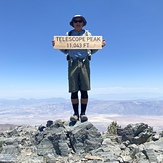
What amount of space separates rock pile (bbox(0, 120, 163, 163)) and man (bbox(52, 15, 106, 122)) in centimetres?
84

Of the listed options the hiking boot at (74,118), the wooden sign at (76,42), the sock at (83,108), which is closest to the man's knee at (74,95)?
the sock at (83,108)

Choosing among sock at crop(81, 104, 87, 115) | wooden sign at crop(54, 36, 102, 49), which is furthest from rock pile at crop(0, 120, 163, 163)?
wooden sign at crop(54, 36, 102, 49)

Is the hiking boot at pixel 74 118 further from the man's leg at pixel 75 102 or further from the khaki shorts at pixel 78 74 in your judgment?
the khaki shorts at pixel 78 74

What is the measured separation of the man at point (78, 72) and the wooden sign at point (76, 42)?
168mm

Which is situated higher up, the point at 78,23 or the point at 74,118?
the point at 78,23

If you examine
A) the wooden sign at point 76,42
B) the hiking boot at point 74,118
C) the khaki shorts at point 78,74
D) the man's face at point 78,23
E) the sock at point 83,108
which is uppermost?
the man's face at point 78,23

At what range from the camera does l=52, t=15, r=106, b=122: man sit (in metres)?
10.1

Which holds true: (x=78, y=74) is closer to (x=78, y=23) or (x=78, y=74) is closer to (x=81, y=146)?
(x=78, y=23)

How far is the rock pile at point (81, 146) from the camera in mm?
8180

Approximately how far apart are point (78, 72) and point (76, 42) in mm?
1254

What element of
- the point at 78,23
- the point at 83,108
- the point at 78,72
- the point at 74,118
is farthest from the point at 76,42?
the point at 74,118

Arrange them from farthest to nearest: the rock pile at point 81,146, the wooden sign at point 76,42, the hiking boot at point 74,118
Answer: the hiking boot at point 74,118 < the wooden sign at point 76,42 < the rock pile at point 81,146

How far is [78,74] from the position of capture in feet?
33.5

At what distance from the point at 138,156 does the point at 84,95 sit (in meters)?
3.37
